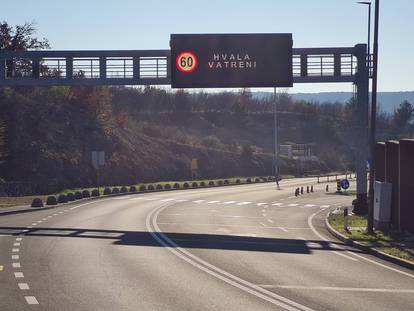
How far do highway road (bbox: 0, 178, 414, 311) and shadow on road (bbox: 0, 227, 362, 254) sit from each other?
1.5 inches

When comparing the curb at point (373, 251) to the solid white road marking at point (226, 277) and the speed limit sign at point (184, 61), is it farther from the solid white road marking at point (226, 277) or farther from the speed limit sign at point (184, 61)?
the speed limit sign at point (184, 61)

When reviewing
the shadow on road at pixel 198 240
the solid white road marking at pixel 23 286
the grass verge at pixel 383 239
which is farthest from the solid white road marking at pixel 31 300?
the grass verge at pixel 383 239

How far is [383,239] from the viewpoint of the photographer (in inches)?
1061

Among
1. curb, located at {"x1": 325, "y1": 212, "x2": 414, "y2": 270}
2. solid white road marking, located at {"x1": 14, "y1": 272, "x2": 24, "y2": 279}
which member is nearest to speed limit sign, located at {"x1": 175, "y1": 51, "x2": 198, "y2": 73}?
curb, located at {"x1": 325, "y1": 212, "x2": 414, "y2": 270}

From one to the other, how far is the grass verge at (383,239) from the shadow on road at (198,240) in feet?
3.60

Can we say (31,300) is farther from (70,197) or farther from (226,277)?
(70,197)

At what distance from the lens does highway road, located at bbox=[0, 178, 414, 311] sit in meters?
14.5

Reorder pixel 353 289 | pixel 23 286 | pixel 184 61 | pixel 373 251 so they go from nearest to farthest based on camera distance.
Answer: pixel 23 286
pixel 353 289
pixel 373 251
pixel 184 61

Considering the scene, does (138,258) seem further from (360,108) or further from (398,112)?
(398,112)

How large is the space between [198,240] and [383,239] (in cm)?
634

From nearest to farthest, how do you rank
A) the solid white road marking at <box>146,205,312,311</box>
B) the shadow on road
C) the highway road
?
the solid white road marking at <box>146,205,312,311</box>
the highway road
the shadow on road

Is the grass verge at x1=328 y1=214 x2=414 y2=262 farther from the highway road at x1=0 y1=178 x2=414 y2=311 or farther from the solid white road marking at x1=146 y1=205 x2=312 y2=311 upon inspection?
the solid white road marking at x1=146 y1=205 x2=312 y2=311

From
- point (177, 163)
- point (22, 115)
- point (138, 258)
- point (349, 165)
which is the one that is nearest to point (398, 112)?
A: point (349, 165)

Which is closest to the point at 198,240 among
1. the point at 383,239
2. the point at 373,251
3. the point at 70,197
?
the point at 373,251
